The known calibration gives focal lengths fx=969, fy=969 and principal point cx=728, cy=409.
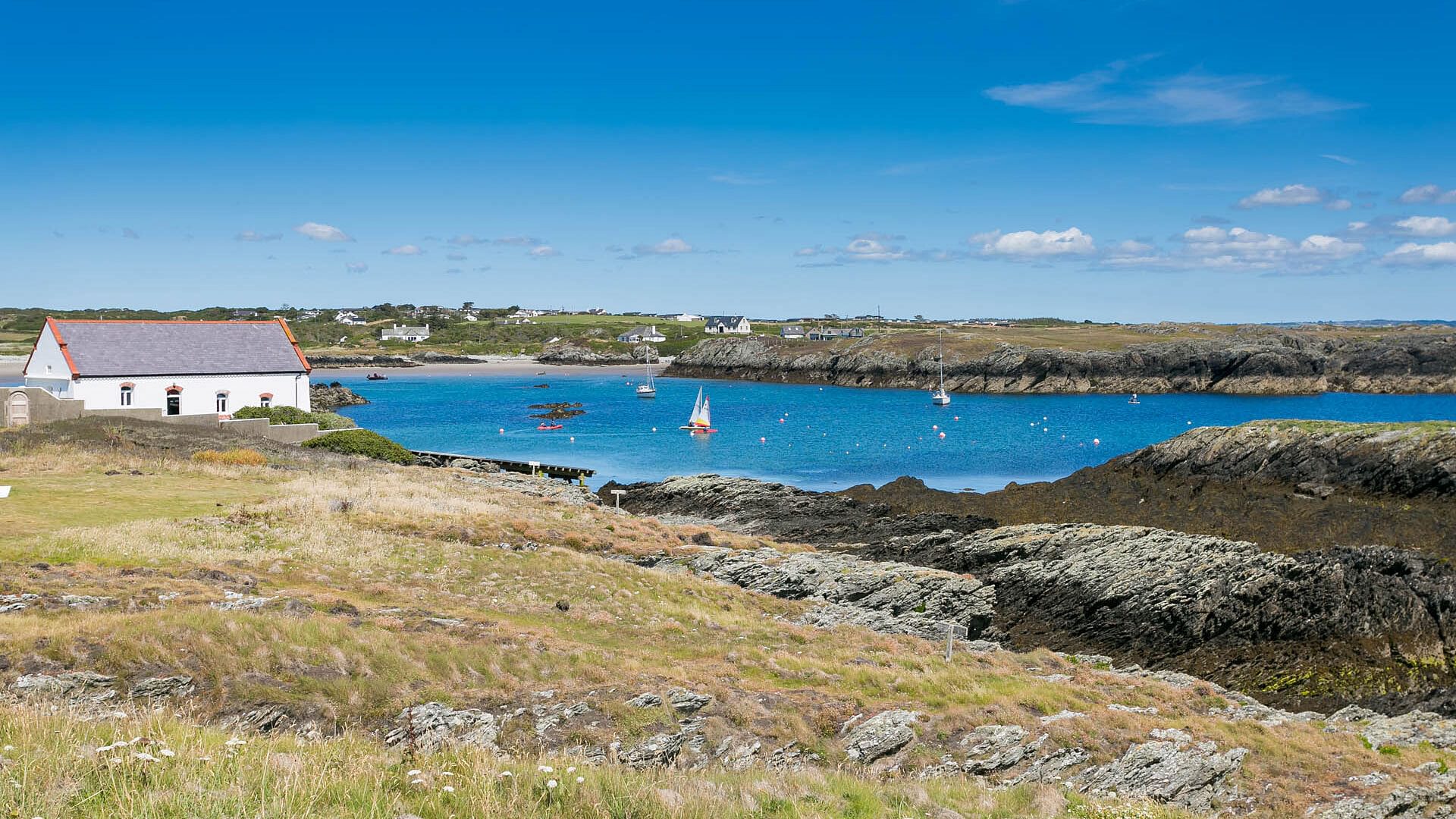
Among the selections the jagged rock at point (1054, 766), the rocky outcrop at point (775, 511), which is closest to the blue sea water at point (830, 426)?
the rocky outcrop at point (775, 511)

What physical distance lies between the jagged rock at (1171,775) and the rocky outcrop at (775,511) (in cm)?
2469

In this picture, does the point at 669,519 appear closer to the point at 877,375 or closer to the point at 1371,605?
the point at 1371,605

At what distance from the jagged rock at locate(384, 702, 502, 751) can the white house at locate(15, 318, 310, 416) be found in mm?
50908

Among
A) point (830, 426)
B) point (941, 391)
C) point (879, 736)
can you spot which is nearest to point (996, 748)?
point (879, 736)

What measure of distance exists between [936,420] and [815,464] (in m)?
37.5

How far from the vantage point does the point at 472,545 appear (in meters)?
30.3

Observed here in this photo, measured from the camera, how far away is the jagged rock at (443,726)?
1458 centimetres

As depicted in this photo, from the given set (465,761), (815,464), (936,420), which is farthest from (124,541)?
(936,420)

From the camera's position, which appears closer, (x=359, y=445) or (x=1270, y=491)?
(x=1270, y=491)

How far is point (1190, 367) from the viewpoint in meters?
148

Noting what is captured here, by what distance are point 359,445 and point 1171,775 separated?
49037 millimetres

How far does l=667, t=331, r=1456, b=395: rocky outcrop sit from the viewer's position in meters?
142

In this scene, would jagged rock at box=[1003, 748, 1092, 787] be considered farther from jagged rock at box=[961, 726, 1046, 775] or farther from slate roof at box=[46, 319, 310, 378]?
slate roof at box=[46, 319, 310, 378]

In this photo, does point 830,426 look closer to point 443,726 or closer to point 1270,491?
point 1270,491
